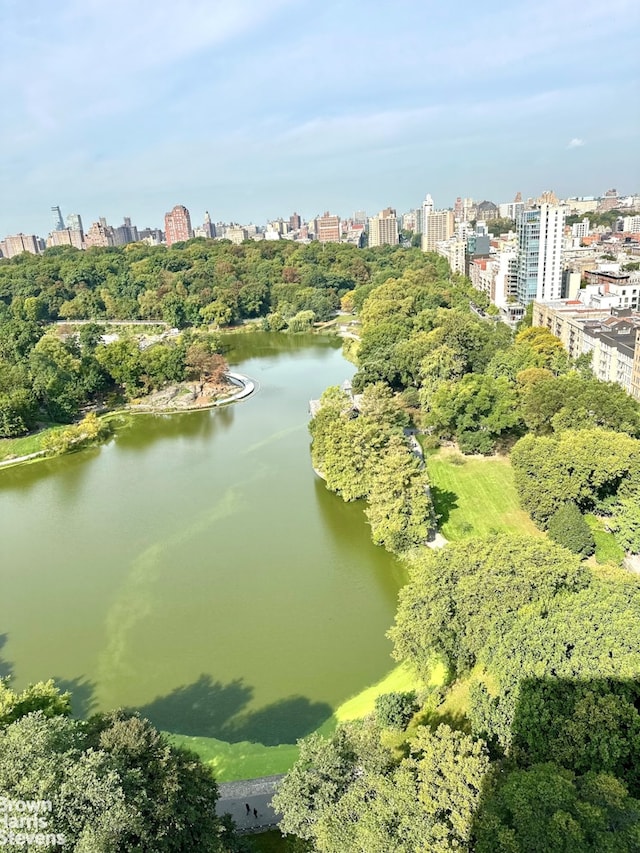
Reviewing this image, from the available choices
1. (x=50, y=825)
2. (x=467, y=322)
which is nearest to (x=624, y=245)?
→ (x=467, y=322)

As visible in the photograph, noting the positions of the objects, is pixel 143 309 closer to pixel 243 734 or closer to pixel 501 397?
pixel 501 397

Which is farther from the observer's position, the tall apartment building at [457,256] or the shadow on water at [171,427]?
the tall apartment building at [457,256]

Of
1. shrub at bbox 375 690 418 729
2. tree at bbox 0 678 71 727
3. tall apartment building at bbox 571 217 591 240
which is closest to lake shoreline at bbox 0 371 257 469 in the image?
tree at bbox 0 678 71 727

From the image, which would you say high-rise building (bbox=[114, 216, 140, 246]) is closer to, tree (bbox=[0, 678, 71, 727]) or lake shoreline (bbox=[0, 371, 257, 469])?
lake shoreline (bbox=[0, 371, 257, 469])

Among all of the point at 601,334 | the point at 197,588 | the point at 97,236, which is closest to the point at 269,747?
the point at 197,588

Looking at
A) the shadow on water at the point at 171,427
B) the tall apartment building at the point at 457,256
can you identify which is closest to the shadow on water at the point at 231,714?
the shadow on water at the point at 171,427

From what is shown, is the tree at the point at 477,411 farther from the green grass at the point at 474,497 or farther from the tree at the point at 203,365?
the tree at the point at 203,365
